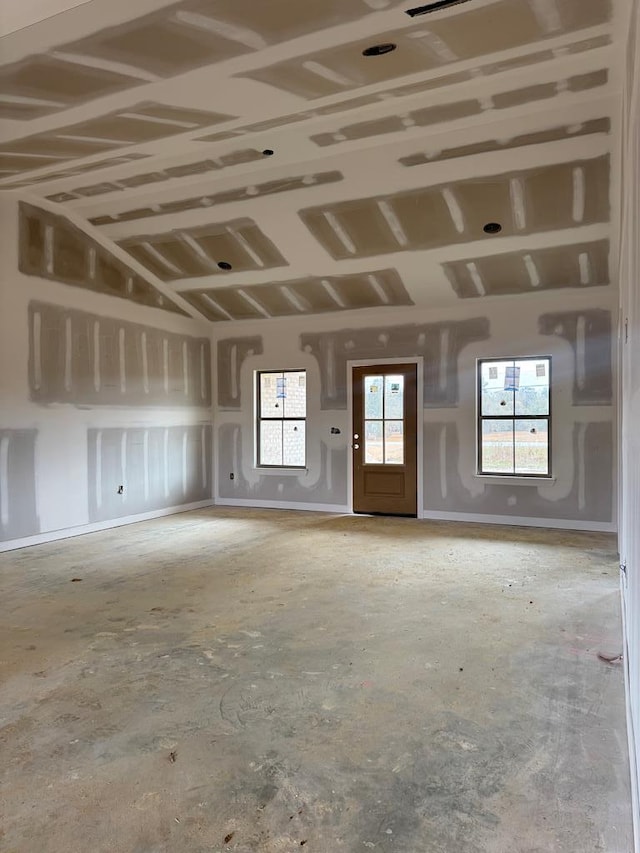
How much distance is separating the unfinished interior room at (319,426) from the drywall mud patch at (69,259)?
0.12ft

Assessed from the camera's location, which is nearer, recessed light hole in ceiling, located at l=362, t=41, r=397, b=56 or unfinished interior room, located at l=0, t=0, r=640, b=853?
unfinished interior room, located at l=0, t=0, r=640, b=853

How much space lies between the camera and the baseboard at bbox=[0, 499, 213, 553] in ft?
18.2

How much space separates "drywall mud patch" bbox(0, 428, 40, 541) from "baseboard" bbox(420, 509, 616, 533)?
4490 mm

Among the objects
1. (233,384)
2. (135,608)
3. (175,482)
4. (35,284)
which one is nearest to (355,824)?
(135,608)

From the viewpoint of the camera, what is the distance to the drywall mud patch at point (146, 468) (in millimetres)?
6473

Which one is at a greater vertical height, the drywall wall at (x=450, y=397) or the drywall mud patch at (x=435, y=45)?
the drywall mud patch at (x=435, y=45)

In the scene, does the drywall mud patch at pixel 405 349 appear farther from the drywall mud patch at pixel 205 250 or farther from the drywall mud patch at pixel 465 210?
the drywall mud patch at pixel 205 250

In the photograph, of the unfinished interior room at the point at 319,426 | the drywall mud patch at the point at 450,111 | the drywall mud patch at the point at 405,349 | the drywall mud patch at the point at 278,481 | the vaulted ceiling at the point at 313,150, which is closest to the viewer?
the unfinished interior room at the point at 319,426

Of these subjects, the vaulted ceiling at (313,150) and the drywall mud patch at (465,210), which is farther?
the drywall mud patch at (465,210)

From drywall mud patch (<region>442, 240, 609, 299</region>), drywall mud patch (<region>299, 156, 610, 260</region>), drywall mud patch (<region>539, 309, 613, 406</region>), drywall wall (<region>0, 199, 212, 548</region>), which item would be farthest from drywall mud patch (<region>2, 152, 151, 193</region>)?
drywall mud patch (<region>539, 309, 613, 406</region>)

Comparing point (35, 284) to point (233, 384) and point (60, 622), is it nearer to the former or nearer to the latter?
point (233, 384)

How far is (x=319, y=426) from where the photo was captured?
7.71 meters

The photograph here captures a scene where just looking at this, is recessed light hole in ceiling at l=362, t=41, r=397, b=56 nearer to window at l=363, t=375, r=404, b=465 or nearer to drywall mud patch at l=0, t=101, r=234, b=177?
drywall mud patch at l=0, t=101, r=234, b=177

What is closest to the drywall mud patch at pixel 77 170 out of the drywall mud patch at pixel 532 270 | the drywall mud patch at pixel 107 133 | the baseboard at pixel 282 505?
the drywall mud patch at pixel 107 133
